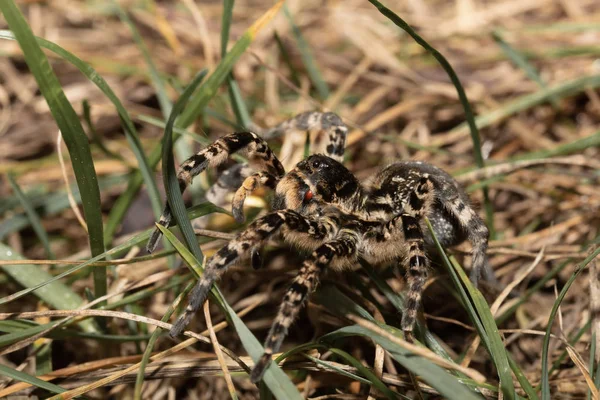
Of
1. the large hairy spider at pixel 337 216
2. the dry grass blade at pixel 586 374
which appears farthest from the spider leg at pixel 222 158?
the dry grass blade at pixel 586 374

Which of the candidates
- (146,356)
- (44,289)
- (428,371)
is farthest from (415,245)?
(44,289)

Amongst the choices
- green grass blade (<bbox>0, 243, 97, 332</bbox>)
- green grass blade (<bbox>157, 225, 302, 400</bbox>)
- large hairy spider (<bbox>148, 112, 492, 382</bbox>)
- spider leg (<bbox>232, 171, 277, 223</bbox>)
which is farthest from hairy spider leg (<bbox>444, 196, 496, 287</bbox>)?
green grass blade (<bbox>0, 243, 97, 332</bbox>)

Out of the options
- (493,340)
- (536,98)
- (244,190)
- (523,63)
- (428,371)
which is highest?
(523,63)

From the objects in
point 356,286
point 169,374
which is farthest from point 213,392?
point 356,286

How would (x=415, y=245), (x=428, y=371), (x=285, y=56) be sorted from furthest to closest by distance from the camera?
1. (x=285, y=56)
2. (x=415, y=245)
3. (x=428, y=371)

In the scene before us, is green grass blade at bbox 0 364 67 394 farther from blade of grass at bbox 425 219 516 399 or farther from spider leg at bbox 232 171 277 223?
blade of grass at bbox 425 219 516 399

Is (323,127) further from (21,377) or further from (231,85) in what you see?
(21,377)

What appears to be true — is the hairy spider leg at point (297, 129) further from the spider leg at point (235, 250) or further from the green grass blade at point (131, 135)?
the spider leg at point (235, 250)
